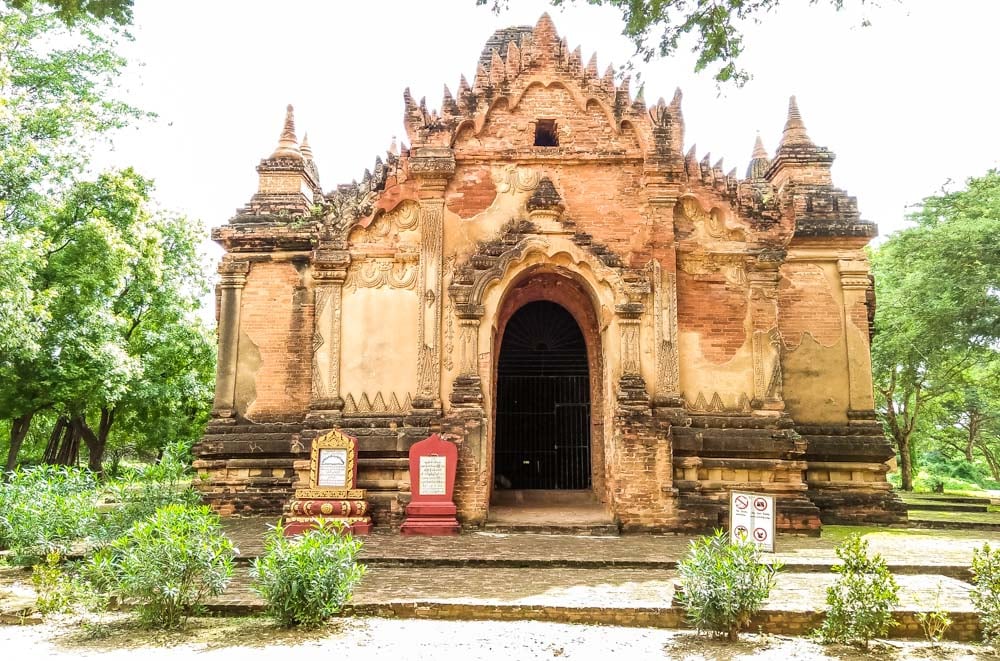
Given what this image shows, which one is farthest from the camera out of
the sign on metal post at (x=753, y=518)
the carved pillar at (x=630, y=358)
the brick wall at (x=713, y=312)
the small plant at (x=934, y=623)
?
the brick wall at (x=713, y=312)

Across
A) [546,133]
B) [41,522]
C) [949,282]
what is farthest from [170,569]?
[949,282]

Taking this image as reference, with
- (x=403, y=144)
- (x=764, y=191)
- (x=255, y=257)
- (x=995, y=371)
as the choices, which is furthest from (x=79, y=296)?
(x=995, y=371)

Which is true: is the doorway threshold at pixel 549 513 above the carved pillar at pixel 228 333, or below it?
below

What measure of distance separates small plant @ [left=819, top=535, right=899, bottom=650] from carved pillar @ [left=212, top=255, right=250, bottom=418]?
10992 mm

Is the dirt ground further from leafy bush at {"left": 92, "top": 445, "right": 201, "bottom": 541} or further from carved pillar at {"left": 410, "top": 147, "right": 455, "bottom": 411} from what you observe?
carved pillar at {"left": 410, "top": 147, "right": 455, "bottom": 411}

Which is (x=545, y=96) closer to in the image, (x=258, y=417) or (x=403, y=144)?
(x=403, y=144)

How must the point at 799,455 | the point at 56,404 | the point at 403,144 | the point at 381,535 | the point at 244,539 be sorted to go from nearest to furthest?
1. the point at 244,539
2. the point at 381,535
3. the point at 799,455
4. the point at 403,144
5. the point at 56,404

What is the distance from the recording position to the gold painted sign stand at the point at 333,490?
10938 mm

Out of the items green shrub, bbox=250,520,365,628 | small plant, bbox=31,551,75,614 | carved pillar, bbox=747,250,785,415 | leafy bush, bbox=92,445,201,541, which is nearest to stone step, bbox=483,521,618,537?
carved pillar, bbox=747,250,785,415

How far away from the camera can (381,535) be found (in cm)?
1084

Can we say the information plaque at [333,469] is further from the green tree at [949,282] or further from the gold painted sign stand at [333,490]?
the green tree at [949,282]

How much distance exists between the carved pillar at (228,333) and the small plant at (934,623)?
1152 cm

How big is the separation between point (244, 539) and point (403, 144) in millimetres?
7604

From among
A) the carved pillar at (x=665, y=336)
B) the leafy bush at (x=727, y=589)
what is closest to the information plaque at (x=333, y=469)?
the carved pillar at (x=665, y=336)
